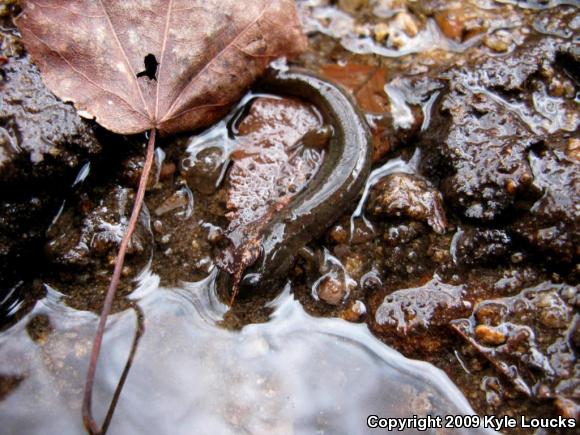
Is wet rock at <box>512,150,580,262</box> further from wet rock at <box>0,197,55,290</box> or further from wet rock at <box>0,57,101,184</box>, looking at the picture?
wet rock at <box>0,197,55,290</box>

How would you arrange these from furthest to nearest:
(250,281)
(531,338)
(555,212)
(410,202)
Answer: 1. (410,202)
2. (250,281)
3. (555,212)
4. (531,338)

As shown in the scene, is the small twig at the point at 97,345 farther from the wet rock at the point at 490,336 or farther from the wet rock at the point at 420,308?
the wet rock at the point at 490,336

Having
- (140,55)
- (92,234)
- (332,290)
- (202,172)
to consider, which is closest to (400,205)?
(332,290)

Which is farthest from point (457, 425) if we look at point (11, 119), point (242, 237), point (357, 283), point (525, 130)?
point (11, 119)

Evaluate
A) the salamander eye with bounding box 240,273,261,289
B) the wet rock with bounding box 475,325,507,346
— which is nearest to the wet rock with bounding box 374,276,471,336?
the wet rock with bounding box 475,325,507,346

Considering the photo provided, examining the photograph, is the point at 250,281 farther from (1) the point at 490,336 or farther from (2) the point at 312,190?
(1) the point at 490,336

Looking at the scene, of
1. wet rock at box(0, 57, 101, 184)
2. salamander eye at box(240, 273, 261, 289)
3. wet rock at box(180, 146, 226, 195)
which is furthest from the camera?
wet rock at box(180, 146, 226, 195)
